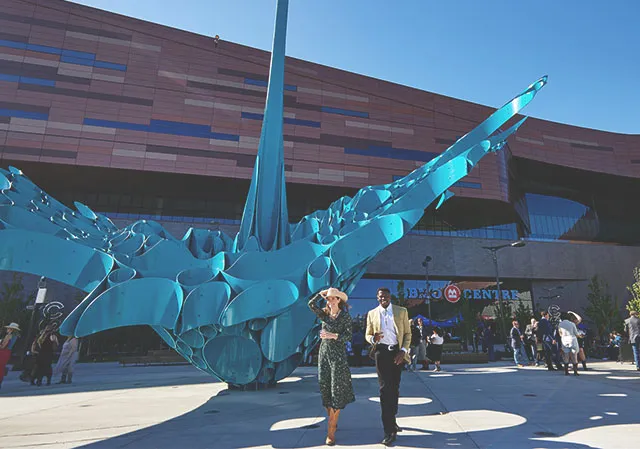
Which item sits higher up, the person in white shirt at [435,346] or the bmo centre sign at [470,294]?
the bmo centre sign at [470,294]

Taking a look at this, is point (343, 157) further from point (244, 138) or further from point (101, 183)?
point (101, 183)

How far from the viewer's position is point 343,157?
3155 cm

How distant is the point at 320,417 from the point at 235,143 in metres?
27.2

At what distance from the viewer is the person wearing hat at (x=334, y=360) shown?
4.05 meters

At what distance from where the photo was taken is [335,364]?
4164 millimetres

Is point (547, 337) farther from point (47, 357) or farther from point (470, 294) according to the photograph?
point (470, 294)

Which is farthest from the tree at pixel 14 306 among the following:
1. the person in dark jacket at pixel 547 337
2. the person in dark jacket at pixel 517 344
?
the person in dark jacket at pixel 547 337

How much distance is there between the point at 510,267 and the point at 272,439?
112ft

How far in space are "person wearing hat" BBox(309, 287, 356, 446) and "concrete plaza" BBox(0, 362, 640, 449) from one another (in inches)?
16.7

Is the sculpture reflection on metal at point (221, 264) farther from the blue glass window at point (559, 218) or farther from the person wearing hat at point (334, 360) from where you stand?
the blue glass window at point (559, 218)

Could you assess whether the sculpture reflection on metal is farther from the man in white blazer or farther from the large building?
the large building

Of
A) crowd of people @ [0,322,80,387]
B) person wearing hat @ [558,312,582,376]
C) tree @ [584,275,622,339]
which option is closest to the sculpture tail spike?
crowd of people @ [0,322,80,387]

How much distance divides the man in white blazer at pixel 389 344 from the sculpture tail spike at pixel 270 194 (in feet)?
15.0

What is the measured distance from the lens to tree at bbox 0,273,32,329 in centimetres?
2330
